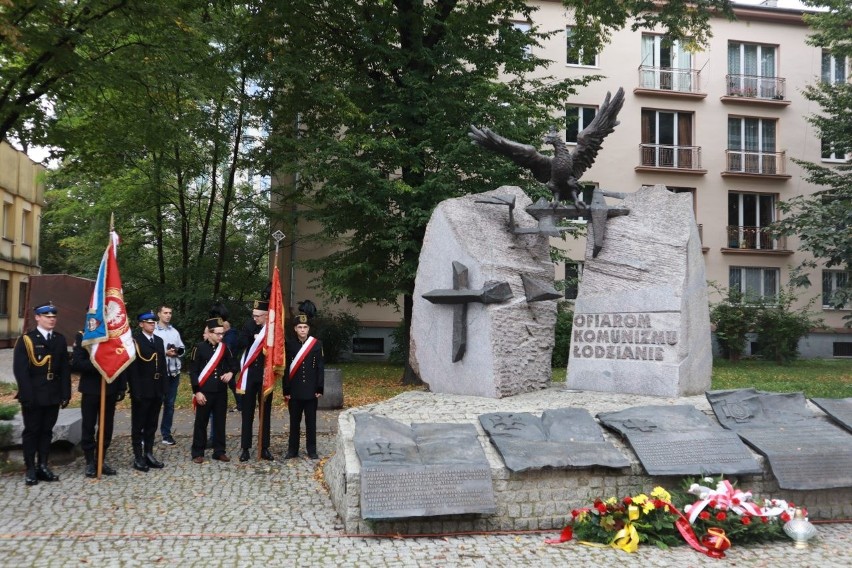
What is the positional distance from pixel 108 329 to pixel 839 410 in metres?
6.86

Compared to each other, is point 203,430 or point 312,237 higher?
point 312,237

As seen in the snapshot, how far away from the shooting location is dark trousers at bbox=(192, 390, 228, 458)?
794 centimetres

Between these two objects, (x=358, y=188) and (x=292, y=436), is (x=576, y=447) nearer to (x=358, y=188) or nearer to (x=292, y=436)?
(x=292, y=436)

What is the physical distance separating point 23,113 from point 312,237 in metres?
6.35

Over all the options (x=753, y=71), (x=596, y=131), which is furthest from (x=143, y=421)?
(x=753, y=71)

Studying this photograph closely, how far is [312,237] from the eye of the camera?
16312mm

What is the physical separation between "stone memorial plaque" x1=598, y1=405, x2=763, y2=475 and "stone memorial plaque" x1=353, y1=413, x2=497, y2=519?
128 centimetres

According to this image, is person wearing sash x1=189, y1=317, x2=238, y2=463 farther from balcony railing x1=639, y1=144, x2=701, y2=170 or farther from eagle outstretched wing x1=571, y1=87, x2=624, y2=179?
balcony railing x1=639, y1=144, x2=701, y2=170

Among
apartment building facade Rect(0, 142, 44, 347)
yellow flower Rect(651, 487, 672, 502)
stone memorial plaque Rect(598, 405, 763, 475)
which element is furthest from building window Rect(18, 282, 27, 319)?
yellow flower Rect(651, 487, 672, 502)

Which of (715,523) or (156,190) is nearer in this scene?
(715,523)

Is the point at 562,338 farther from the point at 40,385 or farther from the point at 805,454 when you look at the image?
the point at 40,385

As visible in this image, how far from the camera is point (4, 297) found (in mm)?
27266

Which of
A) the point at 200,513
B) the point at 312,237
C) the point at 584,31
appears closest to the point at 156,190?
the point at 312,237

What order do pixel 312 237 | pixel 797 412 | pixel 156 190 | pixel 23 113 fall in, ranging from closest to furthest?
pixel 797 412
pixel 23 113
pixel 312 237
pixel 156 190
